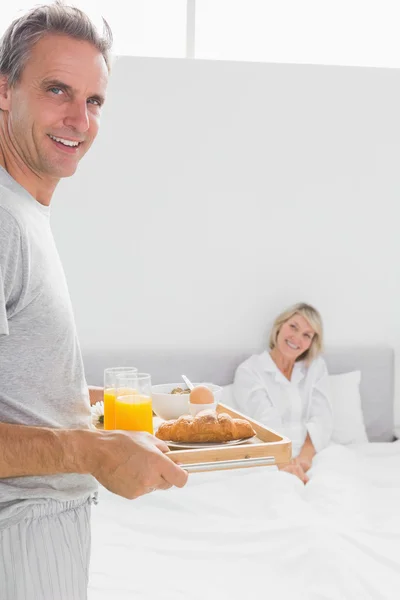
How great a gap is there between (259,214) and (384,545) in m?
1.89

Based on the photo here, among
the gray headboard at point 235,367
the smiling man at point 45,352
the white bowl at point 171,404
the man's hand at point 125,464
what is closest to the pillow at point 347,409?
the gray headboard at point 235,367

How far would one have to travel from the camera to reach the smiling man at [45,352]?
35.5 inches

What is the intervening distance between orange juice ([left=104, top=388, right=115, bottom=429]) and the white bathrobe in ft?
6.04

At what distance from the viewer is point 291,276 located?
3.54 m

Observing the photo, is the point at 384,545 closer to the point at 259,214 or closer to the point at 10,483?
the point at 10,483

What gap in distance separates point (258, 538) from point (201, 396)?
0.85 metres

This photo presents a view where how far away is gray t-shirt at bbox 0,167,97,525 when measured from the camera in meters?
0.92

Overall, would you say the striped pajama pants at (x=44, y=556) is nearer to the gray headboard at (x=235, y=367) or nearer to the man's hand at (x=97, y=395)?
the man's hand at (x=97, y=395)

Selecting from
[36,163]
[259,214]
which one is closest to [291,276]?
[259,214]

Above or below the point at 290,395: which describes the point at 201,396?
above

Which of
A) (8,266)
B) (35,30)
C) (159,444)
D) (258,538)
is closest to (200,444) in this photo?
(159,444)

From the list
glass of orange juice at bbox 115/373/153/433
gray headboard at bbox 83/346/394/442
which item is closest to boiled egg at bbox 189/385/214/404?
glass of orange juice at bbox 115/373/153/433

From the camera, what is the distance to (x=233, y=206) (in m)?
3.48

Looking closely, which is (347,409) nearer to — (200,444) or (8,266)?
(200,444)
